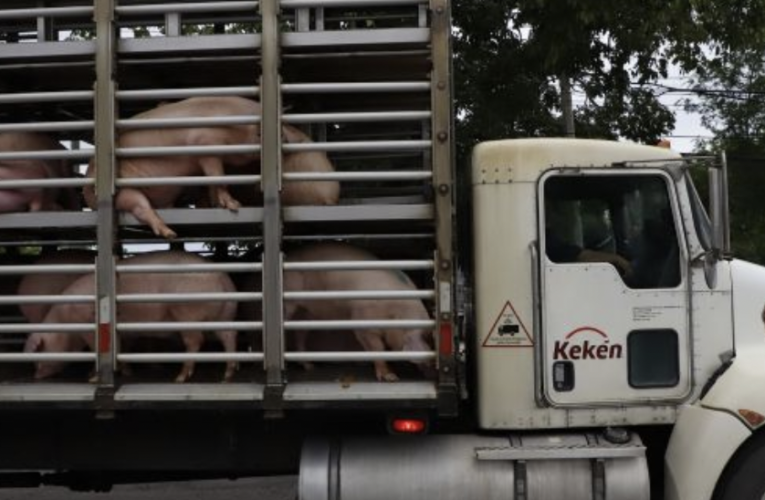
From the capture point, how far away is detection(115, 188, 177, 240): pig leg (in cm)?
425

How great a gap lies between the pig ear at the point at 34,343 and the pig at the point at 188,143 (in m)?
0.71

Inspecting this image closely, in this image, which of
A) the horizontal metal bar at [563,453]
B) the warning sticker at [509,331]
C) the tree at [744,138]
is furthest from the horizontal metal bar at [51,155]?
the tree at [744,138]

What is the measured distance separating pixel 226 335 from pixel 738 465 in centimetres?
256

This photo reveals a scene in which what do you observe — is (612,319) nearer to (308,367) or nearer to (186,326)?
(308,367)

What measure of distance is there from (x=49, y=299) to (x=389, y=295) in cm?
162

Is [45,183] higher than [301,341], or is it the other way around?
[45,183]

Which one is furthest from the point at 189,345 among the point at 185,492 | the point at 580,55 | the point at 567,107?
the point at 567,107

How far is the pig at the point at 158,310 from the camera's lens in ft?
14.0

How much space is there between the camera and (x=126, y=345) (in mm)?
4348

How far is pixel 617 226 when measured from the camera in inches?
182

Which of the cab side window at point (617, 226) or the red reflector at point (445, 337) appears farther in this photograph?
the cab side window at point (617, 226)

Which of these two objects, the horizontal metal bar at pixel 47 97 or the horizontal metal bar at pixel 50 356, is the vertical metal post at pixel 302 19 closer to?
the horizontal metal bar at pixel 47 97

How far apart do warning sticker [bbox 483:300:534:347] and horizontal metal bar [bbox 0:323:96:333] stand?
197cm

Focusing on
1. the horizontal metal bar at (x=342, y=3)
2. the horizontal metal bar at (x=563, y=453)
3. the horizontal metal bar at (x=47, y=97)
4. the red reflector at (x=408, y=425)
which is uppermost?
the horizontal metal bar at (x=342, y=3)
